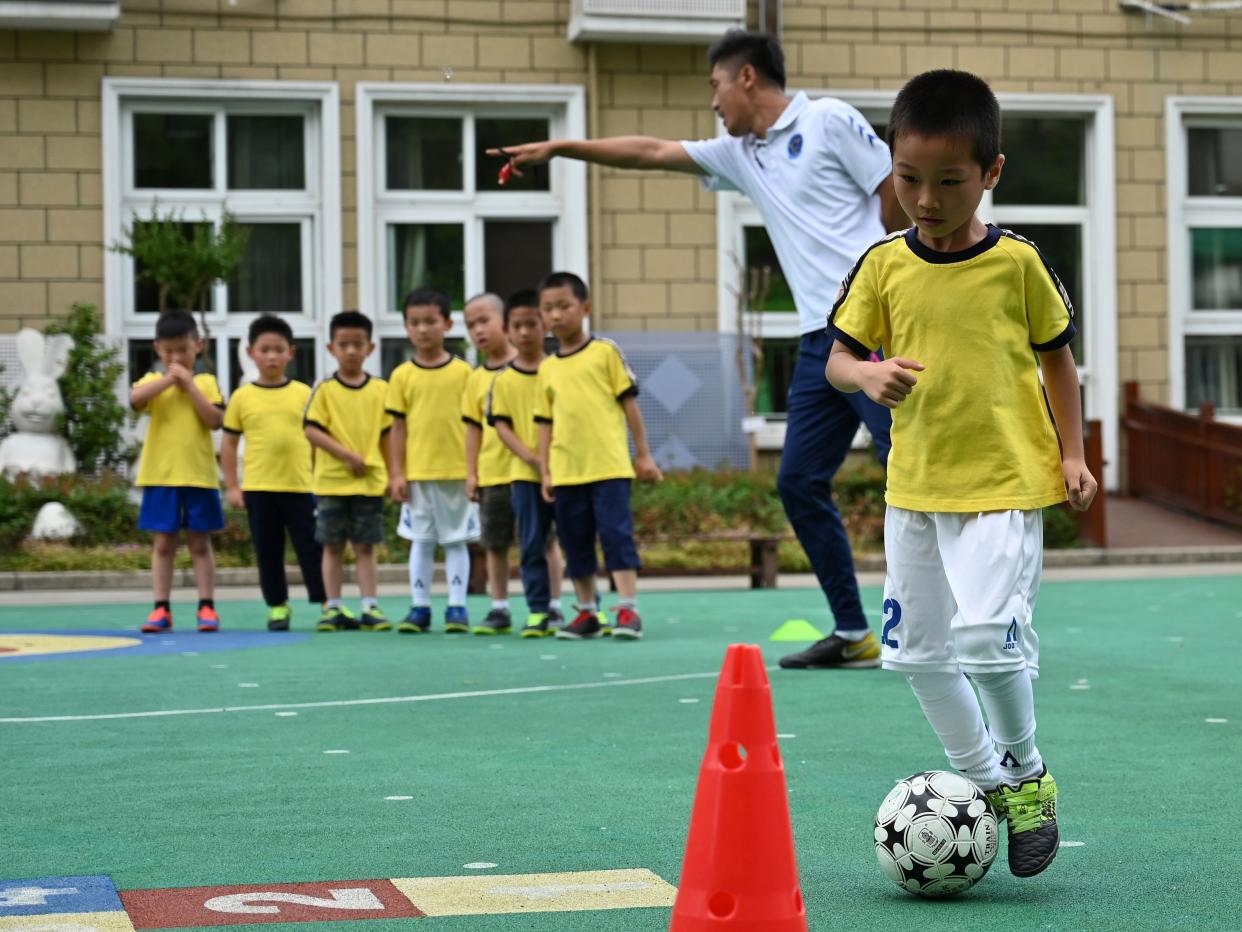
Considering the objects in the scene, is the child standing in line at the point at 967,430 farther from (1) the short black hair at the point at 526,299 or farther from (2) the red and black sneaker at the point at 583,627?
(1) the short black hair at the point at 526,299

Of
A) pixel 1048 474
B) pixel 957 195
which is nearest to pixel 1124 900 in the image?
pixel 1048 474

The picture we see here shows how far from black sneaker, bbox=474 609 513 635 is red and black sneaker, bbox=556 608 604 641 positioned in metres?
0.64

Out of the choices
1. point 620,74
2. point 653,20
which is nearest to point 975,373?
point 653,20

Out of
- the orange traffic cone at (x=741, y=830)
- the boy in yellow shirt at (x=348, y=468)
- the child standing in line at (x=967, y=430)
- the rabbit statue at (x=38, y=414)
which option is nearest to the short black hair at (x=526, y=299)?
the boy in yellow shirt at (x=348, y=468)

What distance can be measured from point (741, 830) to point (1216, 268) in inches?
787

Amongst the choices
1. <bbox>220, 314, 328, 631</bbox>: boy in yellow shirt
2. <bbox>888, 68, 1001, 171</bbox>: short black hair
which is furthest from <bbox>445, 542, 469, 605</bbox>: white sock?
<bbox>888, 68, 1001, 171</bbox>: short black hair

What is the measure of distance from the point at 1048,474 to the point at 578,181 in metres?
16.5

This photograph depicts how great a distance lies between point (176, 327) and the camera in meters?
10.8

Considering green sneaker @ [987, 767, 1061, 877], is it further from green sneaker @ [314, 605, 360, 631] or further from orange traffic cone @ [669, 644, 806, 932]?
green sneaker @ [314, 605, 360, 631]

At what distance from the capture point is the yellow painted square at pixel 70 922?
3346mm

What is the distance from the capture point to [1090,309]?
21.6m

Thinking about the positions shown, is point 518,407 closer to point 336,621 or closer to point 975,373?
point 336,621

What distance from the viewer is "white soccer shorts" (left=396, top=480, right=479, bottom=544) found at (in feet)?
36.0

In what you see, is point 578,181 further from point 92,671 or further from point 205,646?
point 92,671
